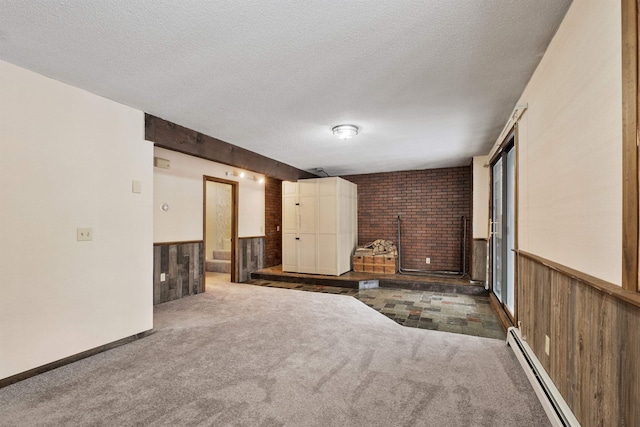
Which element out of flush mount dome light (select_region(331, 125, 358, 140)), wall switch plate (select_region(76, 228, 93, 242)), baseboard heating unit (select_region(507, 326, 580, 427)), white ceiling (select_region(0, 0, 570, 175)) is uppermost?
white ceiling (select_region(0, 0, 570, 175))

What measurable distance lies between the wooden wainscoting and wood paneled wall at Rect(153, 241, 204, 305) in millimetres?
4563

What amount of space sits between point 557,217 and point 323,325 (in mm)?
2502

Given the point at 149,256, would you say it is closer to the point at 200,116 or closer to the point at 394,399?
the point at 200,116

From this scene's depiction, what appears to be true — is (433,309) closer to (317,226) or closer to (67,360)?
(317,226)

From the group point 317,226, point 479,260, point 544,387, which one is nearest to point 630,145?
point 544,387

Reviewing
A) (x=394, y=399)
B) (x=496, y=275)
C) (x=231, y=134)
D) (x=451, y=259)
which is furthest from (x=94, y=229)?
(x=451, y=259)

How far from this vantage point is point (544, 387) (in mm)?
1925

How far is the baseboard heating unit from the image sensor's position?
64.2 inches

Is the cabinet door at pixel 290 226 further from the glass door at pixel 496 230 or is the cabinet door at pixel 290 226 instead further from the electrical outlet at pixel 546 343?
the electrical outlet at pixel 546 343

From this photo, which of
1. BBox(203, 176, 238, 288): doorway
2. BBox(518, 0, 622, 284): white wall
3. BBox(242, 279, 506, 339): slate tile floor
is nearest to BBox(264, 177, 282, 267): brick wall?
BBox(203, 176, 238, 288): doorway

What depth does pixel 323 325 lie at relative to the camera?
347 cm

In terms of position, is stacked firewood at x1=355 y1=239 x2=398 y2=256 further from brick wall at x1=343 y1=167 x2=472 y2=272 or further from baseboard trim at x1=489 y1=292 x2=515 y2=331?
baseboard trim at x1=489 y1=292 x2=515 y2=331

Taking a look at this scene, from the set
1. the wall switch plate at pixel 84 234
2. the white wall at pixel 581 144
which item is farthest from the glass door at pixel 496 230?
the wall switch plate at pixel 84 234

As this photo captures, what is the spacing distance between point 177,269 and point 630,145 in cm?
508
